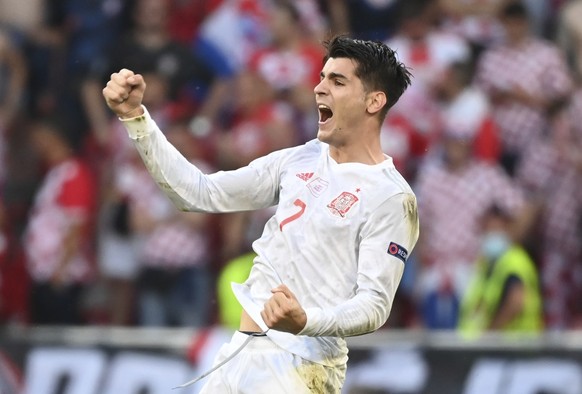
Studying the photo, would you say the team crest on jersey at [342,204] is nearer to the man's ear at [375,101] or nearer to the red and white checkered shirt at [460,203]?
the man's ear at [375,101]

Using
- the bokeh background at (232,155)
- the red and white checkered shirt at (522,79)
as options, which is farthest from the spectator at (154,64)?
the red and white checkered shirt at (522,79)

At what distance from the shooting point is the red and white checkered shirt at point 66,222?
1134cm

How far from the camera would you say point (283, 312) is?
4715mm

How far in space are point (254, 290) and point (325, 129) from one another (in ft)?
2.39

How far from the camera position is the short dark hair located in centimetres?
547

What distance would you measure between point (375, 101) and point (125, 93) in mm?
1062

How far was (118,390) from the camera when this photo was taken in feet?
31.1

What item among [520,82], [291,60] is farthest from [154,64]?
[520,82]

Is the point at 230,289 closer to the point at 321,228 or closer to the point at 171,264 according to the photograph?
the point at 171,264

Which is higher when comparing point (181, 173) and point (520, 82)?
point (520, 82)

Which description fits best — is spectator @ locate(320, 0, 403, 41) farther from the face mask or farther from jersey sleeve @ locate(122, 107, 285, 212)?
jersey sleeve @ locate(122, 107, 285, 212)

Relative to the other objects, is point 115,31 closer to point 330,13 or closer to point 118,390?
point 330,13

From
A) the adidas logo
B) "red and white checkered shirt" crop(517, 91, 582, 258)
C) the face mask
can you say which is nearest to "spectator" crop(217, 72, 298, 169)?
the face mask

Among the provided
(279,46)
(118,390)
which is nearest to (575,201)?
(279,46)
